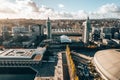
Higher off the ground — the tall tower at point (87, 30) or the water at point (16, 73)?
the tall tower at point (87, 30)

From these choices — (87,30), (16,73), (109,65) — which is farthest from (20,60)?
(87,30)

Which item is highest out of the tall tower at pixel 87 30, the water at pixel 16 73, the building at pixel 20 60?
the tall tower at pixel 87 30

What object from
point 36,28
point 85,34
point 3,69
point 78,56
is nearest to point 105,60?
point 78,56

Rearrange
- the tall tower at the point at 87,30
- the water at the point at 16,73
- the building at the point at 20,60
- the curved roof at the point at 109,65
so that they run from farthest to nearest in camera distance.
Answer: the tall tower at the point at 87,30 < the building at the point at 20,60 < the water at the point at 16,73 < the curved roof at the point at 109,65

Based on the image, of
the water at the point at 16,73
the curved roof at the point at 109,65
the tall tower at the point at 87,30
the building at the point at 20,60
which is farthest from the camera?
the tall tower at the point at 87,30

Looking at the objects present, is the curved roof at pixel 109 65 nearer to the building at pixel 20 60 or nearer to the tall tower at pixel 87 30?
the building at pixel 20 60

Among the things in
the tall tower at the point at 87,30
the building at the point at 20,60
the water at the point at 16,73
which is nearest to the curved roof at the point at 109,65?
the building at the point at 20,60
